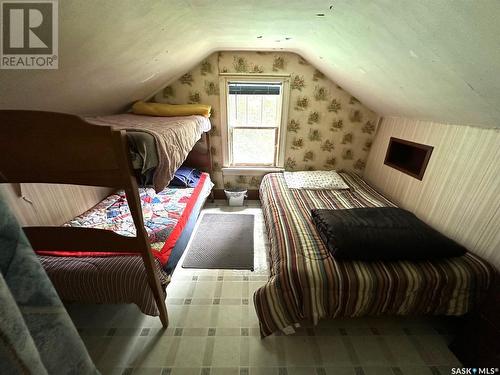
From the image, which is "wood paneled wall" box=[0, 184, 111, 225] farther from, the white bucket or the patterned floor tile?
the white bucket

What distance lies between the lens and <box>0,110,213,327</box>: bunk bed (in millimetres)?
818

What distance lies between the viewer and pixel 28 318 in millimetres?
386

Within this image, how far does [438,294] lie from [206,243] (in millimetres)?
1893

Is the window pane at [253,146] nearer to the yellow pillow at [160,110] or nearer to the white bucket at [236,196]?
the white bucket at [236,196]

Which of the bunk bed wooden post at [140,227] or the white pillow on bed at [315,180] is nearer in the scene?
the bunk bed wooden post at [140,227]

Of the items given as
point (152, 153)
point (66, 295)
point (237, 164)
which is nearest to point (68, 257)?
point (66, 295)

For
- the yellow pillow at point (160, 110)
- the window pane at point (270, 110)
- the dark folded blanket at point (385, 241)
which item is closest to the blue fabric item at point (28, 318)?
the dark folded blanket at point (385, 241)

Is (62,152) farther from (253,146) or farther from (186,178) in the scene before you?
(253,146)

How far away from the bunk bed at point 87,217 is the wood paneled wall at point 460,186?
206 centimetres

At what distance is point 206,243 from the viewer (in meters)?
2.25

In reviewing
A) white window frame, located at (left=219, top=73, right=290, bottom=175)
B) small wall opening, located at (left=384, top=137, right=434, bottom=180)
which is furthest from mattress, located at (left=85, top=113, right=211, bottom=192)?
small wall opening, located at (left=384, top=137, right=434, bottom=180)

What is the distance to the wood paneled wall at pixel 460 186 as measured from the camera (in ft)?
4.47

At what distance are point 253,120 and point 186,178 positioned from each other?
1.23 meters

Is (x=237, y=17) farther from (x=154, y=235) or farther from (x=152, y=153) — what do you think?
(x=154, y=235)
